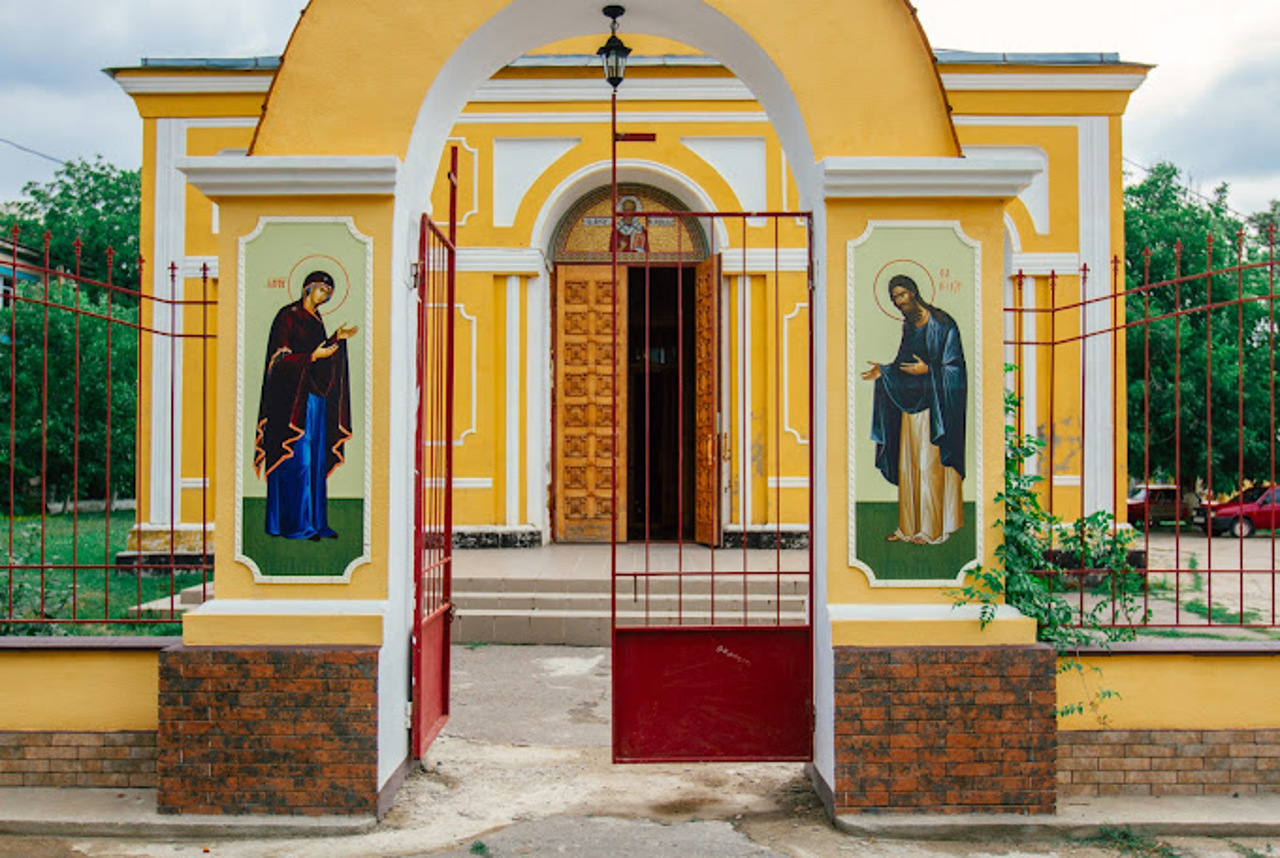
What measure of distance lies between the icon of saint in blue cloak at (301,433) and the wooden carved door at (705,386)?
7209 millimetres

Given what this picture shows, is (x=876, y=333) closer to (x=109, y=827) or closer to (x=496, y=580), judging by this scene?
(x=109, y=827)

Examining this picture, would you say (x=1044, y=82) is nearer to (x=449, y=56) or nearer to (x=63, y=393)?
(x=449, y=56)

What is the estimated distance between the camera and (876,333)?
18.1 ft

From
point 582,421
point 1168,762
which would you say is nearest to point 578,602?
point 582,421

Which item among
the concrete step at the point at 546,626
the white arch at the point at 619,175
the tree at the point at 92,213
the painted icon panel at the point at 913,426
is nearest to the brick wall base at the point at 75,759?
the painted icon panel at the point at 913,426

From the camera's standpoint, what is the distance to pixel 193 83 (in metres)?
12.9

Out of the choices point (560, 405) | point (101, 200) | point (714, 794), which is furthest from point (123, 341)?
point (714, 794)

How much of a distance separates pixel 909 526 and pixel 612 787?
218cm

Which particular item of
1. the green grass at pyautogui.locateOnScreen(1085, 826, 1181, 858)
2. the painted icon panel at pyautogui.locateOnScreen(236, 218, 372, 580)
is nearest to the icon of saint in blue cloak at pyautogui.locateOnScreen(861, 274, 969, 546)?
the green grass at pyautogui.locateOnScreen(1085, 826, 1181, 858)

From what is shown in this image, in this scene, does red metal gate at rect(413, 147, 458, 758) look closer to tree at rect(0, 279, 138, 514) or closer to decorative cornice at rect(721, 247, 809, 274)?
decorative cornice at rect(721, 247, 809, 274)

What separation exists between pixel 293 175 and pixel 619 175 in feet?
26.4

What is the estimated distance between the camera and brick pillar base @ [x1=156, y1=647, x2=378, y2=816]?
5.28 metres

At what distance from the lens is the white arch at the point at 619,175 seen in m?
12.9

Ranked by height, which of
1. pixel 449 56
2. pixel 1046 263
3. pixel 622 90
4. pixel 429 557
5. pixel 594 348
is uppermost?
pixel 622 90
